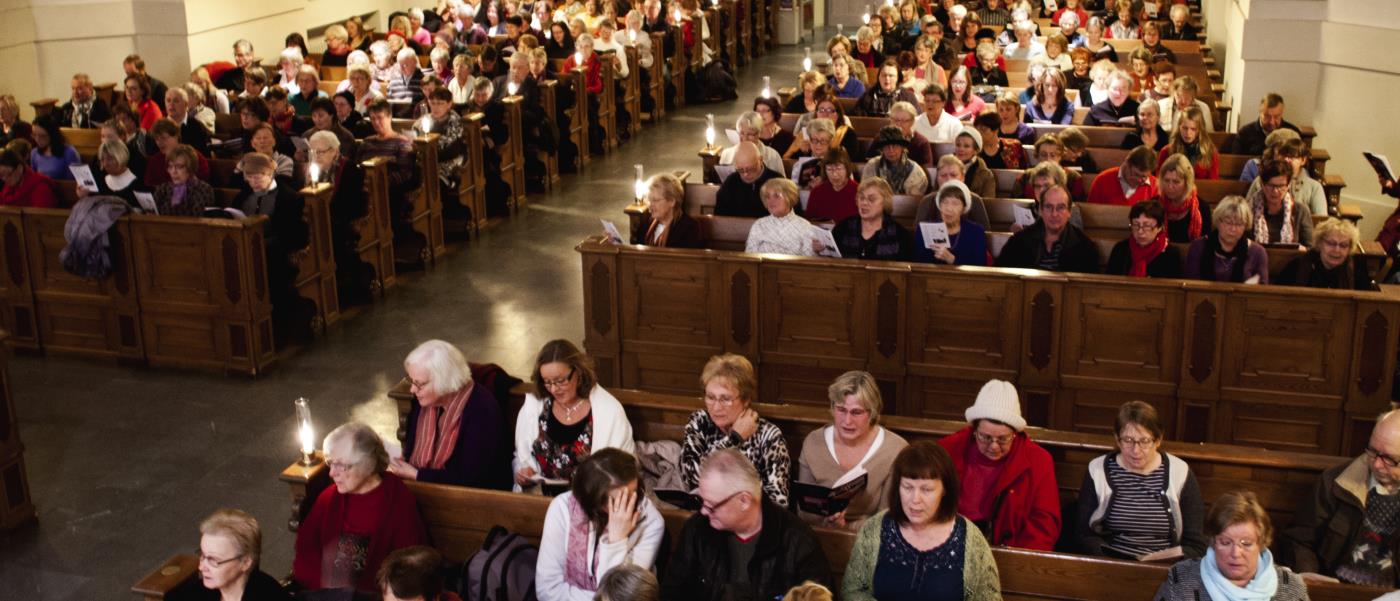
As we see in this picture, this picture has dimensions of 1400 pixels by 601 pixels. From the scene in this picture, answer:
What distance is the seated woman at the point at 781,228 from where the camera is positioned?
698cm

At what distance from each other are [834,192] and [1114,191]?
153 cm

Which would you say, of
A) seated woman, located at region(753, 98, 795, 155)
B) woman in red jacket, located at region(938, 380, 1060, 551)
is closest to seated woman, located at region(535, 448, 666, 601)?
woman in red jacket, located at region(938, 380, 1060, 551)

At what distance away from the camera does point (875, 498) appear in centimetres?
483

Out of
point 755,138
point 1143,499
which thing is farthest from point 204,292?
point 1143,499

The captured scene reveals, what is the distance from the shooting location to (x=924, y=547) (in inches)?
159

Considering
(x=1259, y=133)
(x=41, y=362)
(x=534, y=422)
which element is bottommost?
(x=41, y=362)

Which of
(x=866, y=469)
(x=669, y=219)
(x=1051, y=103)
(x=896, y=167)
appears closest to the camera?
(x=866, y=469)

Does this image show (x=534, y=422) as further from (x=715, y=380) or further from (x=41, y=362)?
(x=41, y=362)

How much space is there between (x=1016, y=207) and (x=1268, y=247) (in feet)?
4.19

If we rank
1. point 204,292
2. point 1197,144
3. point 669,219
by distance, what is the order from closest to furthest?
point 669,219 → point 204,292 → point 1197,144

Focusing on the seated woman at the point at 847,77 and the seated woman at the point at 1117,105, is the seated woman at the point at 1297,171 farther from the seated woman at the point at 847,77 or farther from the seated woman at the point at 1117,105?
the seated woman at the point at 847,77

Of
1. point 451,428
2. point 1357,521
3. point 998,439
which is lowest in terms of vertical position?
point 1357,521

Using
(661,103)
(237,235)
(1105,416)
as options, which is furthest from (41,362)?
(661,103)

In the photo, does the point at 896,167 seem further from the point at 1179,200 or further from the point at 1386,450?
the point at 1386,450
